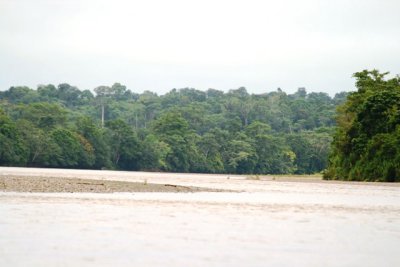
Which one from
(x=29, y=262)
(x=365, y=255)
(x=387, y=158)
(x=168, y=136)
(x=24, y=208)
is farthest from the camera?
(x=168, y=136)

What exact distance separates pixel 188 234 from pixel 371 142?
2024 inches

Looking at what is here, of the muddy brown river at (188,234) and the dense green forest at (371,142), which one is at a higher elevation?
the dense green forest at (371,142)

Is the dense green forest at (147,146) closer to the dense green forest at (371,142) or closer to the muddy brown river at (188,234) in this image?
the dense green forest at (371,142)

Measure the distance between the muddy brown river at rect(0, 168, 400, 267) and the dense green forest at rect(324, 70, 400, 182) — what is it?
3586 centimetres

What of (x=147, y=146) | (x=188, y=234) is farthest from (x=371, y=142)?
(x=147, y=146)

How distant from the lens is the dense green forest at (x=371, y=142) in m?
68.1

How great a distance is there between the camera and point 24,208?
91.2ft

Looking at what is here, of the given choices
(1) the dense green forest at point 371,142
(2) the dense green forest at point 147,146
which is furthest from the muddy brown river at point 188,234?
(2) the dense green forest at point 147,146

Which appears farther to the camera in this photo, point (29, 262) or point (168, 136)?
point (168, 136)

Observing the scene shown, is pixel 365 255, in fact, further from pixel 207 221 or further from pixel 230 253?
pixel 207 221

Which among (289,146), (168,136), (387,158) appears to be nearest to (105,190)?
(387,158)

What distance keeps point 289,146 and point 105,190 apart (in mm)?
133238

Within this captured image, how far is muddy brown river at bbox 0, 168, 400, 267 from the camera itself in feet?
56.6

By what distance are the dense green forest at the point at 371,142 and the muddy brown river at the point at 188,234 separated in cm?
3586
